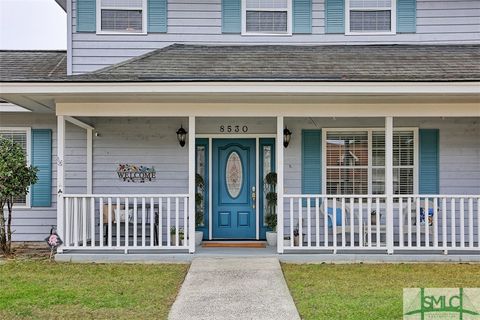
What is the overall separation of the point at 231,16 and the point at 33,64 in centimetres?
408

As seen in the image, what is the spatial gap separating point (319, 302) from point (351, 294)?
542 millimetres

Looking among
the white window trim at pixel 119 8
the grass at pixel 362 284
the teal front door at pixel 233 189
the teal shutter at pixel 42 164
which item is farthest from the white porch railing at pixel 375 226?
the teal shutter at pixel 42 164

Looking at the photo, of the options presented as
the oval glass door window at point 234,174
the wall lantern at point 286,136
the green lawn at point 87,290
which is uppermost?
the wall lantern at point 286,136

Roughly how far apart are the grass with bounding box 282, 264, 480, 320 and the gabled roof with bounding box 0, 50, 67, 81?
5741 mm

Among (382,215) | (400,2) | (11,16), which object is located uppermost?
(11,16)

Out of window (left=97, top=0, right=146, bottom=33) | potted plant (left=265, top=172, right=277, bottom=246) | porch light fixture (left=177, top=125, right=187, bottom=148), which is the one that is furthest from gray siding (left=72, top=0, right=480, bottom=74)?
potted plant (left=265, top=172, right=277, bottom=246)

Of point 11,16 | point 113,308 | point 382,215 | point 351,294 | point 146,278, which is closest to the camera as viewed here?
Result: point 113,308

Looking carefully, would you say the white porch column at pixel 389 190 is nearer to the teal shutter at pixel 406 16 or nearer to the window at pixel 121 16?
the teal shutter at pixel 406 16

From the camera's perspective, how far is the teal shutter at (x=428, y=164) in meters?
8.98

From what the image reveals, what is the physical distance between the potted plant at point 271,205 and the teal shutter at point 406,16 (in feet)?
12.0

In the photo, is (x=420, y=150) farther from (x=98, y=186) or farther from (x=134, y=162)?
(x=98, y=186)

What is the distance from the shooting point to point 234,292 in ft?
18.8

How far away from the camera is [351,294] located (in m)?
5.62

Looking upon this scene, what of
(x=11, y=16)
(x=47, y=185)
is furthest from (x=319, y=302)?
(x=11, y=16)
